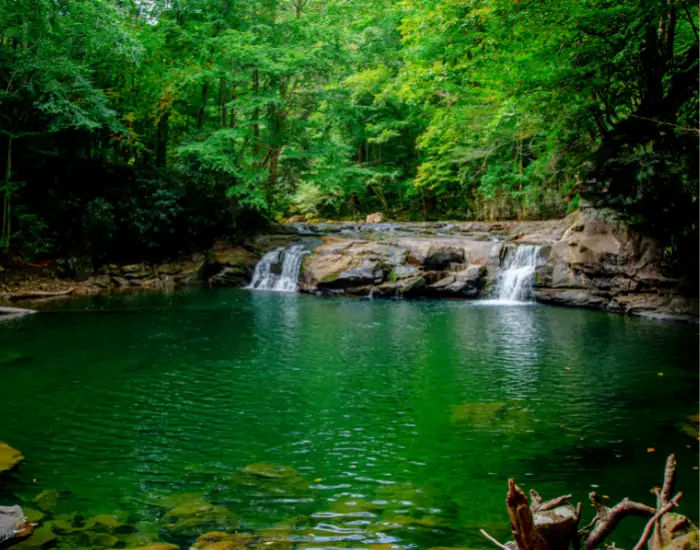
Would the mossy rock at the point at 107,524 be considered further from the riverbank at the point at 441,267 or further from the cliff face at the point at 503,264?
the cliff face at the point at 503,264

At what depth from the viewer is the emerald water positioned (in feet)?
15.1

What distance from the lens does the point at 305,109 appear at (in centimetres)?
2392

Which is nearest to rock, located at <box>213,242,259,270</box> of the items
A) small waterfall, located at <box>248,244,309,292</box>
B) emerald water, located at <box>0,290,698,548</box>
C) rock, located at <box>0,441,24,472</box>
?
small waterfall, located at <box>248,244,309,292</box>

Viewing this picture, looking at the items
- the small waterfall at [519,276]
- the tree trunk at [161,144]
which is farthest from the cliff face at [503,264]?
the tree trunk at [161,144]

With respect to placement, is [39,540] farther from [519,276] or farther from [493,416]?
[519,276]

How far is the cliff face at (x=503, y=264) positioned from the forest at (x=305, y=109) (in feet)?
3.81

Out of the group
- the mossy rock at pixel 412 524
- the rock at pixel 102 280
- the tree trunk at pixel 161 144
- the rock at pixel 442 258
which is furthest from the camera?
the tree trunk at pixel 161 144

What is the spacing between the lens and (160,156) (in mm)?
22594

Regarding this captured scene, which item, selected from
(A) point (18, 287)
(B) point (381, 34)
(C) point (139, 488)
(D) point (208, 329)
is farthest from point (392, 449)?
(B) point (381, 34)

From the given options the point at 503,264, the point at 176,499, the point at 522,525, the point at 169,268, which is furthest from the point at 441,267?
the point at 522,525

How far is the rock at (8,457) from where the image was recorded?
513 cm

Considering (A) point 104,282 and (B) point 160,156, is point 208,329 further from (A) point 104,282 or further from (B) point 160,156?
(B) point 160,156

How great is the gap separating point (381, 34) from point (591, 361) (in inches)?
944

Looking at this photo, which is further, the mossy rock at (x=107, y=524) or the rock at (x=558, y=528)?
the mossy rock at (x=107, y=524)
